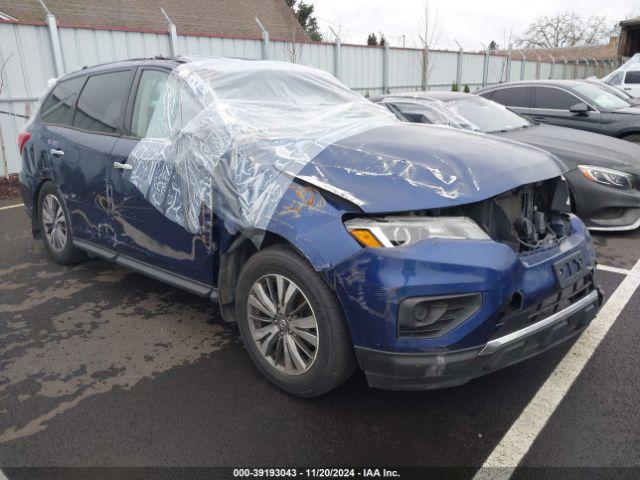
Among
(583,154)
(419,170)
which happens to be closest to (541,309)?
(419,170)

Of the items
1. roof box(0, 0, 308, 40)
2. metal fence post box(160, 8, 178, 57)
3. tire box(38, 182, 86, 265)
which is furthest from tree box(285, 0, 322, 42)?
tire box(38, 182, 86, 265)

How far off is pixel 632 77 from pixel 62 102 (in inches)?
661

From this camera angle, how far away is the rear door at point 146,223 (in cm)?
314

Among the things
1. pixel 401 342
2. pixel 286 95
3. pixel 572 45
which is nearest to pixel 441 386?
pixel 401 342

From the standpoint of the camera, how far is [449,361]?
2.21 m

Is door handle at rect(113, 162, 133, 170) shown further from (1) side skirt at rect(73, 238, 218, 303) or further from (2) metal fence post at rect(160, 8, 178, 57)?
(2) metal fence post at rect(160, 8, 178, 57)

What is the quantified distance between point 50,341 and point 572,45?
7026 cm

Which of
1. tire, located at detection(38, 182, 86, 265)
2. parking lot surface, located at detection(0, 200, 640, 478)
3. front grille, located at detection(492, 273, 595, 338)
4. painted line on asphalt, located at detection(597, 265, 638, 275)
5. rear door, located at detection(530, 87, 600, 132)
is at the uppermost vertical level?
rear door, located at detection(530, 87, 600, 132)

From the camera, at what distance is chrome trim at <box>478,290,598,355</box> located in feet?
7.38

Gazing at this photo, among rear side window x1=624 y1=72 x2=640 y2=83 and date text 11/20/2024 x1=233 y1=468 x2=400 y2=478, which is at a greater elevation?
rear side window x1=624 y1=72 x2=640 y2=83

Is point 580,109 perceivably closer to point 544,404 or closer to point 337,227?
point 544,404

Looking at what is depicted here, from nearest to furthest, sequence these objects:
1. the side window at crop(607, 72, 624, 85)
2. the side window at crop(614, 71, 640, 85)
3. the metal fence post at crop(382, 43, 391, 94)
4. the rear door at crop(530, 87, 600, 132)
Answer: the rear door at crop(530, 87, 600, 132)
the metal fence post at crop(382, 43, 391, 94)
the side window at crop(614, 71, 640, 85)
the side window at crop(607, 72, 624, 85)

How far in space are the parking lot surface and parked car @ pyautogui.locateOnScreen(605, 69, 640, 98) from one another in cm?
Answer: 1485

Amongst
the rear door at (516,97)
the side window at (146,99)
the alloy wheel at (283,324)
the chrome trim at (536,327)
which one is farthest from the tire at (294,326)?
the rear door at (516,97)
